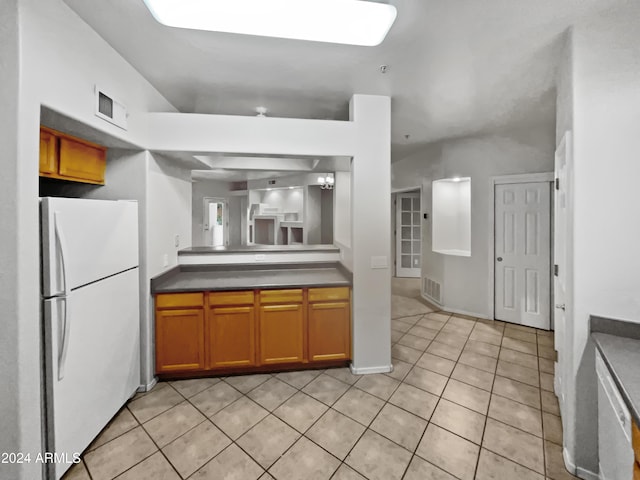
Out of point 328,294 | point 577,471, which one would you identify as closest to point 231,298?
point 328,294

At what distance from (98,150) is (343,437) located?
2.74 meters

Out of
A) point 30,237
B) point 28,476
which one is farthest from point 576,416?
point 30,237

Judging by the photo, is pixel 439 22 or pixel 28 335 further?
pixel 439 22

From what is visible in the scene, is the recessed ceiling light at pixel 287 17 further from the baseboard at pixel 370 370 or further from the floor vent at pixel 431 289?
the floor vent at pixel 431 289

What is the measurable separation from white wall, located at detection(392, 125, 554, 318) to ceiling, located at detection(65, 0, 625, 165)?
542mm

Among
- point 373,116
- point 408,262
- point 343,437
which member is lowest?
point 343,437

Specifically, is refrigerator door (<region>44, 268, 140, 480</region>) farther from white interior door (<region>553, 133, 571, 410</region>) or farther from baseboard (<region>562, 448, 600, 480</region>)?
white interior door (<region>553, 133, 571, 410</region>)

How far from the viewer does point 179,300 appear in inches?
95.7

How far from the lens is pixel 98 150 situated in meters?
2.10

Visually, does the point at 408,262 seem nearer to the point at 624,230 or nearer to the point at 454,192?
the point at 454,192

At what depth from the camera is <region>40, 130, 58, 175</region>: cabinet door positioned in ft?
5.28

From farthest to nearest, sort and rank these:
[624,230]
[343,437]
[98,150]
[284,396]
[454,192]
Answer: [454,192] → [284,396] → [98,150] → [343,437] → [624,230]

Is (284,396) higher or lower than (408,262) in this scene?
lower

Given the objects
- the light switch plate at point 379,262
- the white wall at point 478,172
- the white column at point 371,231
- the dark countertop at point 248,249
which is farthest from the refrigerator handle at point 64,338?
the white wall at point 478,172
